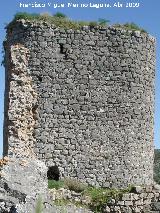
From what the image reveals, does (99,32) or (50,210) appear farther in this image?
(99,32)

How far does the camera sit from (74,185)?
46.7 feet

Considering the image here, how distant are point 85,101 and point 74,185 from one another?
92.1 inches

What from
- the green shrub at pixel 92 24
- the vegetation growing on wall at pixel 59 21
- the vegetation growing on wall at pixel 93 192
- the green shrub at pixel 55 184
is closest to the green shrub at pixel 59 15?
the vegetation growing on wall at pixel 59 21

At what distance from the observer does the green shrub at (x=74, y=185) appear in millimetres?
14086

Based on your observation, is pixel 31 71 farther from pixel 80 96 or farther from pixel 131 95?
pixel 131 95

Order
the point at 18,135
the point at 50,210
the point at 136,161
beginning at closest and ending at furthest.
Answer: the point at 50,210
the point at 18,135
the point at 136,161

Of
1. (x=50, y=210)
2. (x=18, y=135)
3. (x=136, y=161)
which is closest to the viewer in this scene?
(x=50, y=210)

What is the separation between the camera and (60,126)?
1508 centimetres

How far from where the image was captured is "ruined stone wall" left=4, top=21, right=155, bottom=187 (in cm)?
1507

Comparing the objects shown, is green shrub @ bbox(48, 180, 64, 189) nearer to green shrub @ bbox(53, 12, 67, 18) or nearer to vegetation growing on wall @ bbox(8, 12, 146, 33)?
vegetation growing on wall @ bbox(8, 12, 146, 33)

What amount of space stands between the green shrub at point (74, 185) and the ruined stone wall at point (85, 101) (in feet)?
1.20

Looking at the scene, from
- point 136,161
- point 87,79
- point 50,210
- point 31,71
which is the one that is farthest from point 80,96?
point 50,210

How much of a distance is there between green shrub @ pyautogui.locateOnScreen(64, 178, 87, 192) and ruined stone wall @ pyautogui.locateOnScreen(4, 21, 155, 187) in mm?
365

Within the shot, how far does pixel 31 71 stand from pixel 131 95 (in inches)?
110
